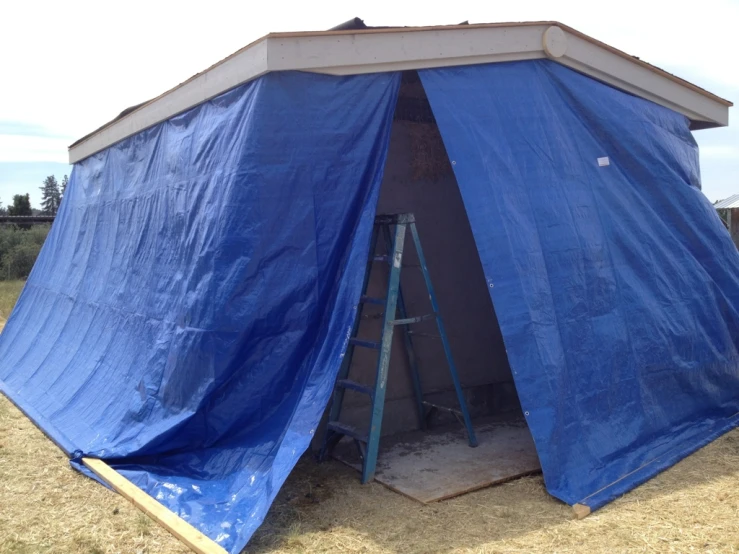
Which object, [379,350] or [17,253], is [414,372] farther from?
[17,253]

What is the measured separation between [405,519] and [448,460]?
36.0 inches

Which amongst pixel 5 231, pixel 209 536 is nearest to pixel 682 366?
pixel 209 536

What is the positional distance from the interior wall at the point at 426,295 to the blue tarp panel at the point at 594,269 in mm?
932

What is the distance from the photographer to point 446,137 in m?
3.81

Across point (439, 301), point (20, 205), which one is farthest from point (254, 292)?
point (20, 205)

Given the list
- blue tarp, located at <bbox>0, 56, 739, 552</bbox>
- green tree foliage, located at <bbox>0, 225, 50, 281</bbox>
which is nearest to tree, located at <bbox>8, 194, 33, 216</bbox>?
green tree foliage, located at <bbox>0, 225, 50, 281</bbox>

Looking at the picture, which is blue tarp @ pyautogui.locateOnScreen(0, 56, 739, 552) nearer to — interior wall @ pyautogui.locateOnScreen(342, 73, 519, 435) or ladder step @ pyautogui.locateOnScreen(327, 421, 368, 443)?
ladder step @ pyautogui.locateOnScreen(327, 421, 368, 443)

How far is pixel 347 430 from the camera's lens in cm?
401

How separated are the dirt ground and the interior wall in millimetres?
909

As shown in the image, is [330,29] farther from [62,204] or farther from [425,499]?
[62,204]

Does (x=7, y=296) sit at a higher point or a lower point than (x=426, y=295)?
lower

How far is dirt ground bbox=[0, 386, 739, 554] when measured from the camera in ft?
10.1

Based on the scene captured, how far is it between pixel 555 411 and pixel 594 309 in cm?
74

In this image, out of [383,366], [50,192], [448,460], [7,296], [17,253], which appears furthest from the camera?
[50,192]
